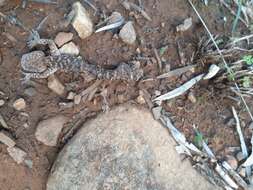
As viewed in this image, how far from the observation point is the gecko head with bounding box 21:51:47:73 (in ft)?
8.55

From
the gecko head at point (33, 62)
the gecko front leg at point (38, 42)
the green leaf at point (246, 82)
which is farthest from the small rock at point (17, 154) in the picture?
the green leaf at point (246, 82)

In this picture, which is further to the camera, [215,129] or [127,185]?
[215,129]

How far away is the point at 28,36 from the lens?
2.64 metres

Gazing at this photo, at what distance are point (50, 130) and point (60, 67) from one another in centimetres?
39

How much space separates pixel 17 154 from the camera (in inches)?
102

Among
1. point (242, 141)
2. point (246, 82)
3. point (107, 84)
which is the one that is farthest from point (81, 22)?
point (242, 141)

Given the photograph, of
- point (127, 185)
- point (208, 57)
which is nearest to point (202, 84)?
point (208, 57)

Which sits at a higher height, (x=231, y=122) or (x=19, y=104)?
(x=19, y=104)

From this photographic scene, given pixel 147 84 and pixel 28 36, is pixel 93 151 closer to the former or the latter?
pixel 147 84

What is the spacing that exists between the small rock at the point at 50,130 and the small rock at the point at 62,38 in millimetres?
456

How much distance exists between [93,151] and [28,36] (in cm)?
81

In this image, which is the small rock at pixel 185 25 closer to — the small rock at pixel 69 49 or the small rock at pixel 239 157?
the small rock at pixel 69 49

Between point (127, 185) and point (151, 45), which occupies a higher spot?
point (151, 45)

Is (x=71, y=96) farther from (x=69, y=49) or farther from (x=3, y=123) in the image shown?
(x=3, y=123)
